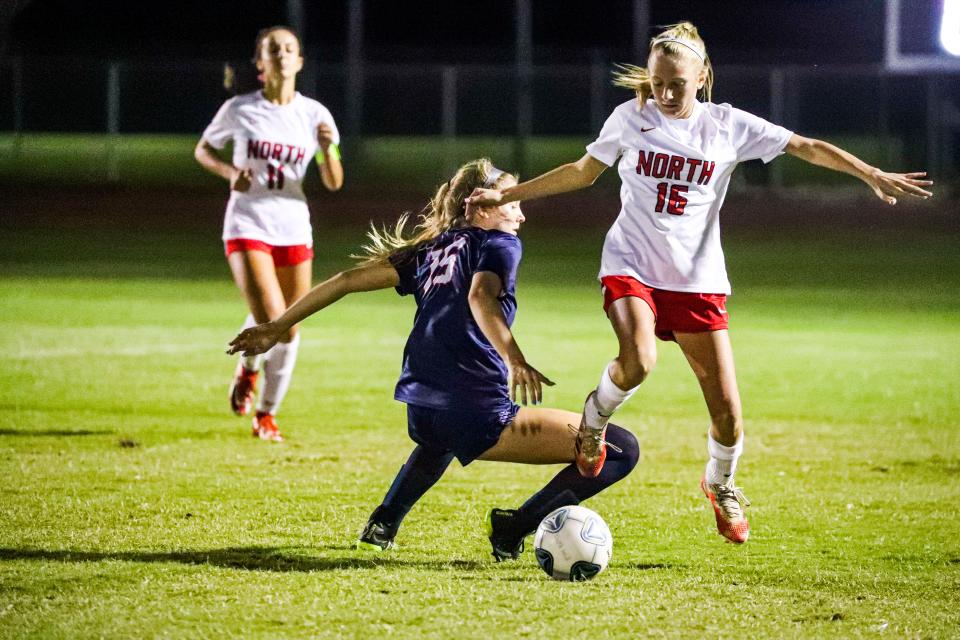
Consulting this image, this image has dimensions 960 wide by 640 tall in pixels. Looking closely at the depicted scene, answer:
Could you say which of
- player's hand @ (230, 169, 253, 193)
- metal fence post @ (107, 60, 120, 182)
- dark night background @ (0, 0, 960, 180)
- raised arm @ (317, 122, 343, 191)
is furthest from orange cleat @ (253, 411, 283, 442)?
metal fence post @ (107, 60, 120, 182)

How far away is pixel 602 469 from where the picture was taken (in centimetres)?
556

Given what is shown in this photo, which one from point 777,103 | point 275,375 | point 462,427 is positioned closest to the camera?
point 462,427

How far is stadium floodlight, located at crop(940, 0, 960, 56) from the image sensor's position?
1828 cm

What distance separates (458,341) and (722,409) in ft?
4.00

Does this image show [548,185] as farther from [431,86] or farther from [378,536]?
[431,86]

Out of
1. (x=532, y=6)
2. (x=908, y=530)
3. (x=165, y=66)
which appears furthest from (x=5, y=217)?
(x=532, y=6)

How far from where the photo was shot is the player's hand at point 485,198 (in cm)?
552

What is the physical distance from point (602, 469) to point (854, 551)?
116 centimetres

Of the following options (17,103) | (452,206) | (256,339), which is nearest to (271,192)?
(452,206)

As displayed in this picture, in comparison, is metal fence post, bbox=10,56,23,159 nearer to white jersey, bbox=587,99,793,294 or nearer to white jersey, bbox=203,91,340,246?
white jersey, bbox=203,91,340,246

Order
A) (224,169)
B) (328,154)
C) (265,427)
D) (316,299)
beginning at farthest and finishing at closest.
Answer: (224,169), (328,154), (265,427), (316,299)

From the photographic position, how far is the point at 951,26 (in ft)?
60.5

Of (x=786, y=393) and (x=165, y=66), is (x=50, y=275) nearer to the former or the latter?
(x=786, y=393)

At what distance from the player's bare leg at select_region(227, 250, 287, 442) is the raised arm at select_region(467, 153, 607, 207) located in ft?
10.1
